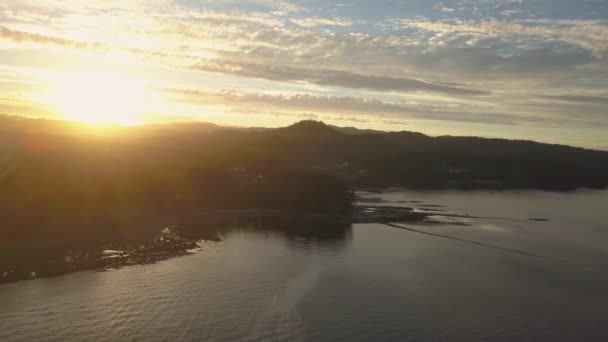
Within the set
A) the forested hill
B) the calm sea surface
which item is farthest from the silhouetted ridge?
the calm sea surface

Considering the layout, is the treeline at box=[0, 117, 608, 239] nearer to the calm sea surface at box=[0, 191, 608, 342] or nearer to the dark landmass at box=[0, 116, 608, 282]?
the dark landmass at box=[0, 116, 608, 282]

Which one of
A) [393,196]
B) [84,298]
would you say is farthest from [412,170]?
[84,298]

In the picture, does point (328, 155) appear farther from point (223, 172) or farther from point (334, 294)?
point (334, 294)

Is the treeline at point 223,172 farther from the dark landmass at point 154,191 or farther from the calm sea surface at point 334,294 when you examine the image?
the calm sea surface at point 334,294

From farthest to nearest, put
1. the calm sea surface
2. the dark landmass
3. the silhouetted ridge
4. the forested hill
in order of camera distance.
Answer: the silhouetted ridge < the forested hill < the dark landmass < the calm sea surface

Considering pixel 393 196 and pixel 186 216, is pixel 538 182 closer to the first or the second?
pixel 393 196

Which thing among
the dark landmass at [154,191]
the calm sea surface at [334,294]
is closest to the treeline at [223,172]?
the dark landmass at [154,191]
